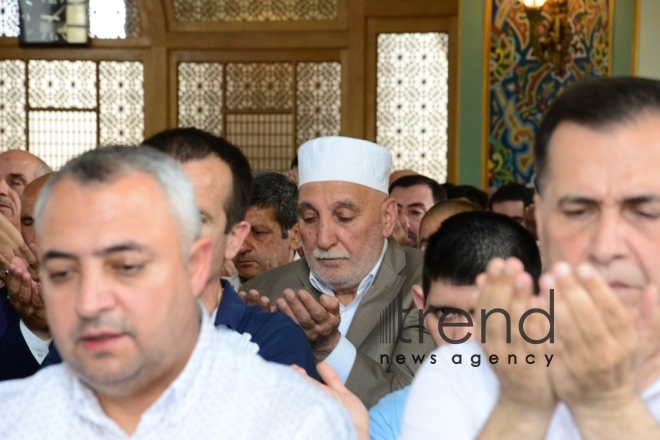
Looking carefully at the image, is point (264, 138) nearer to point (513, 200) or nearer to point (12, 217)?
point (513, 200)

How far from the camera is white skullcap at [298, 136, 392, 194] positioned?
133 inches

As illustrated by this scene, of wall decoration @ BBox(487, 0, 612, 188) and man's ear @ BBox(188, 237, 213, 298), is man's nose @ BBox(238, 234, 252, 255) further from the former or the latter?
wall decoration @ BBox(487, 0, 612, 188)

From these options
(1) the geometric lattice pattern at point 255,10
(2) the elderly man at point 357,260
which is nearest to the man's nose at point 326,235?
(2) the elderly man at point 357,260

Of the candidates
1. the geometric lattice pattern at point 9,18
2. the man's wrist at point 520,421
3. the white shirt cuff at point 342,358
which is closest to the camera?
the man's wrist at point 520,421

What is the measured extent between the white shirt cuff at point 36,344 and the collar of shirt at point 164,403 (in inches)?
54.2

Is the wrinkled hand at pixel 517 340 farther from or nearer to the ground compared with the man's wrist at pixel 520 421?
farther from the ground

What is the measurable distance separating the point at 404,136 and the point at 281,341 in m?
5.77

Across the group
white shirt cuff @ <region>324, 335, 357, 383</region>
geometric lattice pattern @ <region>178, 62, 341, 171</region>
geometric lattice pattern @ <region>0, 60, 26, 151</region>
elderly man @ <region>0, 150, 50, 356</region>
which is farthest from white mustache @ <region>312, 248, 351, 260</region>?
geometric lattice pattern @ <region>0, 60, 26, 151</region>

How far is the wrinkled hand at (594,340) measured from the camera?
3.94 feet

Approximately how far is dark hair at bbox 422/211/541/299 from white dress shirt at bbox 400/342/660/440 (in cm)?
68

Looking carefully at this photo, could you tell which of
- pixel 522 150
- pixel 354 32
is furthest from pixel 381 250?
pixel 354 32

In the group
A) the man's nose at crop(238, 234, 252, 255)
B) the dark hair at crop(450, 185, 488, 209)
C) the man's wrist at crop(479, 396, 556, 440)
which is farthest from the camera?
the dark hair at crop(450, 185, 488, 209)

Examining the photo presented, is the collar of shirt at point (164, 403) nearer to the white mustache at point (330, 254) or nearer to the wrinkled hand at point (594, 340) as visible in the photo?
the wrinkled hand at point (594, 340)

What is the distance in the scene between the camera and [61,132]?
8.24m
